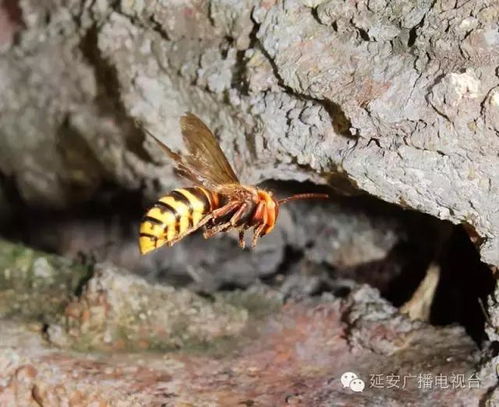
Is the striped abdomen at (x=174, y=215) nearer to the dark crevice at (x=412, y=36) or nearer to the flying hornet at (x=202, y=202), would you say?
the flying hornet at (x=202, y=202)

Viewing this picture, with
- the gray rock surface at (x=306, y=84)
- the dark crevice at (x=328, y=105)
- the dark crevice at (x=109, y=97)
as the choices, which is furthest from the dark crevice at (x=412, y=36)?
the dark crevice at (x=109, y=97)

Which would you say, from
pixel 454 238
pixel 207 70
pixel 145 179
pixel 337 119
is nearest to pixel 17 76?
pixel 145 179

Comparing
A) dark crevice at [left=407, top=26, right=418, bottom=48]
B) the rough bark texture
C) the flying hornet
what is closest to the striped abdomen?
the flying hornet

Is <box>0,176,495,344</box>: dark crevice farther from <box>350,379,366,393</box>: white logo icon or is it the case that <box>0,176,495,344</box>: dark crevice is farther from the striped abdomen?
the striped abdomen

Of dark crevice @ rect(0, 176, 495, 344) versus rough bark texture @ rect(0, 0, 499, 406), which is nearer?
rough bark texture @ rect(0, 0, 499, 406)

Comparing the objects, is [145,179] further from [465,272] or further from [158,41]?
[465,272]

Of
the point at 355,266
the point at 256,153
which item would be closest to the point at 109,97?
the point at 256,153
